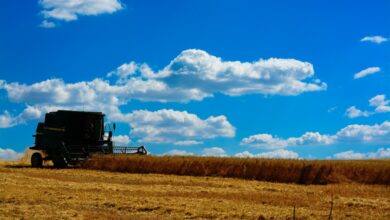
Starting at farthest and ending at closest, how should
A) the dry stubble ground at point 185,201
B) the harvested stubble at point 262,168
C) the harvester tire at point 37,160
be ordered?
the harvester tire at point 37,160
the harvested stubble at point 262,168
the dry stubble ground at point 185,201

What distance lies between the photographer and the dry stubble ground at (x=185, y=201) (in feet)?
58.1

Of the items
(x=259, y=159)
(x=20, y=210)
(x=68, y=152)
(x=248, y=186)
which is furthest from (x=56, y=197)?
(x=68, y=152)

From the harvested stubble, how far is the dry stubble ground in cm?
197

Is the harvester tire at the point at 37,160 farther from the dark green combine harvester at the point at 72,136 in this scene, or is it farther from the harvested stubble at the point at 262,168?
the harvested stubble at the point at 262,168

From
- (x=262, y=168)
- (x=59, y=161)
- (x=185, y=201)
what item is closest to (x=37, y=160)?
(x=59, y=161)

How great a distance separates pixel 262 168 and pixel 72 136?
1677 centimetres

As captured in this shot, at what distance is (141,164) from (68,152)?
6442 millimetres

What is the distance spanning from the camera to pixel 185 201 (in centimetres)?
2041

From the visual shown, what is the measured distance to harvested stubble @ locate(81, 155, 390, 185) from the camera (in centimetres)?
3066

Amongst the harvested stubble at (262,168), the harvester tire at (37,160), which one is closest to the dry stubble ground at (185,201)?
the harvested stubble at (262,168)

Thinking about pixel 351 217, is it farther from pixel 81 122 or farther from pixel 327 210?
pixel 81 122

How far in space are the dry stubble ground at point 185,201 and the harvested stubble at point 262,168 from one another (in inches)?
77.7

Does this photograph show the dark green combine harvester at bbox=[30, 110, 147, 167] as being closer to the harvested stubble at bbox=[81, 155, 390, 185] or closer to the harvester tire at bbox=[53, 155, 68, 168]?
the harvester tire at bbox=[53, 155, 68, 168]

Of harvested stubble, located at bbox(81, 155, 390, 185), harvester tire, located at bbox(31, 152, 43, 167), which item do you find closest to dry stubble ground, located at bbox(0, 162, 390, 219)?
harvested stubble, located at bbox(81, 155, 390, 185)
